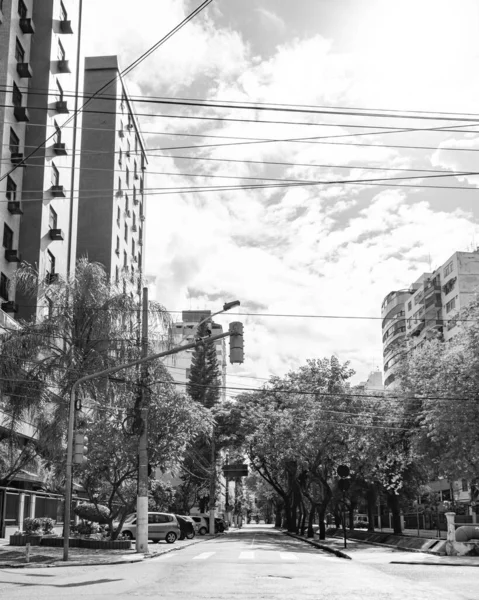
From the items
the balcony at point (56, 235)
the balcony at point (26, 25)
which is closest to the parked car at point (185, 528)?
the balcony at point (56, 235)

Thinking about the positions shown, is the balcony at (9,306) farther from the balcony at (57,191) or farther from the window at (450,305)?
the window at (450,305)

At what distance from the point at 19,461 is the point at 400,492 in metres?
24.6

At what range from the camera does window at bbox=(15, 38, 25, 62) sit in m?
41.2

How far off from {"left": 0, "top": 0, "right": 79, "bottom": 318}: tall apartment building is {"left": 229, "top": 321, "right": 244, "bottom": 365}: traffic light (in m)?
21.9

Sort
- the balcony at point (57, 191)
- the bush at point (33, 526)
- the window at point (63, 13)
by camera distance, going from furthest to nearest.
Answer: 1. the window at point (63, 13)
2. the balcony at point (57, 191)
3. the bush at point (33, 526)

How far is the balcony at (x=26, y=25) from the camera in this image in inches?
1639

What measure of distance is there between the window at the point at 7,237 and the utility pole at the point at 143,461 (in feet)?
47.7

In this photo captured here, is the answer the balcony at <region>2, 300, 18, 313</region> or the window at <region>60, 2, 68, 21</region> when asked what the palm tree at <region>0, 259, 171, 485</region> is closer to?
the balcony at <region>2, 300, 18, 313</region>

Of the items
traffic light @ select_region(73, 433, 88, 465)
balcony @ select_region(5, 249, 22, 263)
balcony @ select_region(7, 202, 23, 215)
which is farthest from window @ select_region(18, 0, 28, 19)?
traffic light @ select_region(73, 433, 88, 465)

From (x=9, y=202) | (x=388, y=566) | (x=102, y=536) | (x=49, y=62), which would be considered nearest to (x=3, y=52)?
(x=49, y=62)

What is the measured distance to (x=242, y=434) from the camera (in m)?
63.2

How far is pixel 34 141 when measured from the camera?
41531 millimetres

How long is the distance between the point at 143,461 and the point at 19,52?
26928 mm

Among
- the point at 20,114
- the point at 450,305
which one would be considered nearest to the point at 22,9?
the point at 20,114
